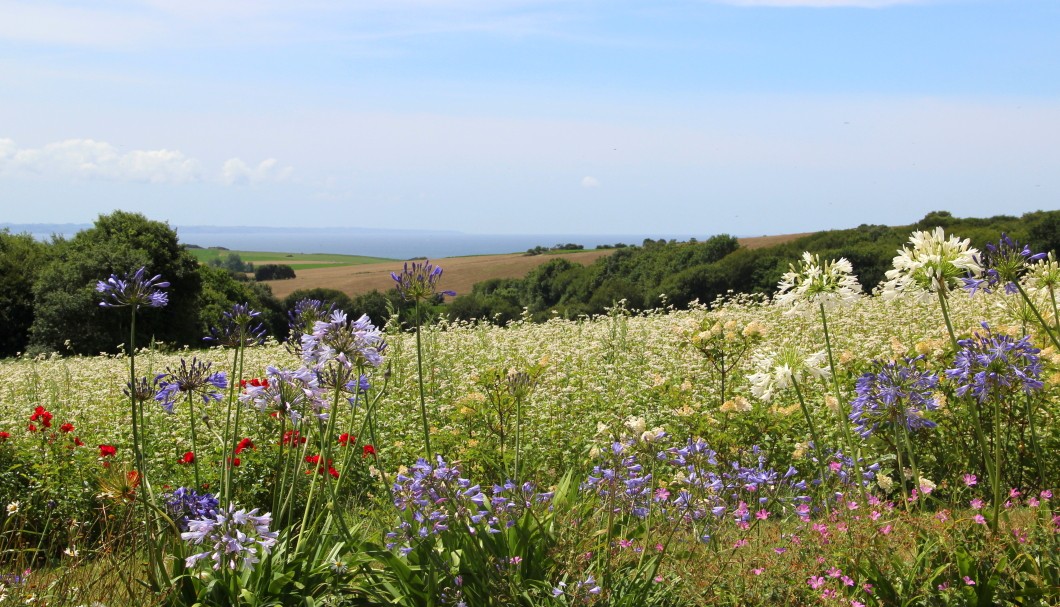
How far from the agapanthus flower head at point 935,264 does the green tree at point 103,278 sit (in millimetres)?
28557

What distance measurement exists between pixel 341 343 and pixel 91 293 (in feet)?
92.3

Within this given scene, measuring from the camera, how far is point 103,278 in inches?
1212

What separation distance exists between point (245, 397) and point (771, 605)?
2.32 metres

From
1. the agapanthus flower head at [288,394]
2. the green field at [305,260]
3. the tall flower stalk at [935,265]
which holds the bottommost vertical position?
the green field at [305,260]

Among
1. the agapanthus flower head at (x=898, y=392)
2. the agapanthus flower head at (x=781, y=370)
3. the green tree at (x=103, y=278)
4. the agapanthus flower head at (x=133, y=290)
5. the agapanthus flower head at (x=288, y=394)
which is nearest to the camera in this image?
the agapanthus flower head at (x=133, y=290)

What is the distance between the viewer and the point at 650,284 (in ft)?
109

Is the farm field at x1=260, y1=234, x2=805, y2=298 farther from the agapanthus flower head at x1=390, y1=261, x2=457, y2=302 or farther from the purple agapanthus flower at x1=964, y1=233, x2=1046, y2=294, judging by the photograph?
the purple agapanthus flower at x1=964, y1=233, x2=1046, y2=294

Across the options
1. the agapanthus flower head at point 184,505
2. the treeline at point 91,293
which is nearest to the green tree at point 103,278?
the treeline at point 91,293

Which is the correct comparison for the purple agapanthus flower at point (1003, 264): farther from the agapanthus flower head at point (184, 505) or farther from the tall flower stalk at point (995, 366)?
the agapanthus flower head at point (184, 505)

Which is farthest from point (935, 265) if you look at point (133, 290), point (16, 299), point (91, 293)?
point (16, 299)

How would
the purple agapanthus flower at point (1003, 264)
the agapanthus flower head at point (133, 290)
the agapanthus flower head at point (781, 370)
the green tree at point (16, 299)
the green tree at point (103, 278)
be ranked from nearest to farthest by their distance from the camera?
the agapanthus flower head at point (133, 290) < the purple agapanthus flower at point (1003, 264) < the agapanthus flower head at point (781, 370) < the green tree at point (103, 278) < the green tree at point (16, 299)

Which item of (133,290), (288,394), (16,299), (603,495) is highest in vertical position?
(133,290)

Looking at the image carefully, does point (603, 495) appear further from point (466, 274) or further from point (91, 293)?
point (466, 274)

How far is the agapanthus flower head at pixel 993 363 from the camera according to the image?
3461 mm
